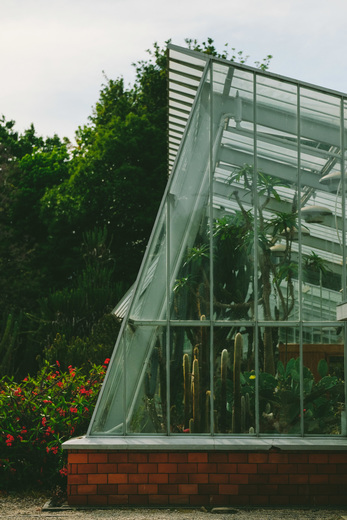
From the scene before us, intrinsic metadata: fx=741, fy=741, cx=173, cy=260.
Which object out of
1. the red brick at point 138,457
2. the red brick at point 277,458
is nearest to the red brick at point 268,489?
the red brick at point 277,458

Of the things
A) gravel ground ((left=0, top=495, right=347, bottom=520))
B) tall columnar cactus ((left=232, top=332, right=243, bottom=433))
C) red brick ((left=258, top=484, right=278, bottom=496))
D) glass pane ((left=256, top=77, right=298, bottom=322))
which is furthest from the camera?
glass pane ((left=256, top=77, right=298, bottom=322))

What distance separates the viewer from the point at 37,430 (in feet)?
27.0

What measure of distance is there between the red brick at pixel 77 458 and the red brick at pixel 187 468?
2.93 ft

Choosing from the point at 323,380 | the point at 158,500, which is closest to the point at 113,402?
the point at 158,500

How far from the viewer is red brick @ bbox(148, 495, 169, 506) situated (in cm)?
704

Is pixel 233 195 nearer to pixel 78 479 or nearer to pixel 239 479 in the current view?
pixel 239 479

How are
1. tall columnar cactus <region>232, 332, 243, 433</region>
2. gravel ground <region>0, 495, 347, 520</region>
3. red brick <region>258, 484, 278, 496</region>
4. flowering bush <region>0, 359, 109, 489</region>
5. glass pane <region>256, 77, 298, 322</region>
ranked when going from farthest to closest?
flowering bush <region>0, 359, 109, 489</region>, glass pane <region>256, 77, 298, 322</region>, tall columnar cactus <region>232, 332, 243, 433</region>, red brick <region>258, 484, 278, 496</region>, gravel ground <region>0, 495, 347, 520</region>

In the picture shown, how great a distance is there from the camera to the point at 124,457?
23.2 feet

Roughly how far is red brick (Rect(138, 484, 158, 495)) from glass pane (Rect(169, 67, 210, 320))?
5.42 ft

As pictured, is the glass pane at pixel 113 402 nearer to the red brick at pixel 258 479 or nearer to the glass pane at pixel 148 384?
the glass pane at pixel 148 384

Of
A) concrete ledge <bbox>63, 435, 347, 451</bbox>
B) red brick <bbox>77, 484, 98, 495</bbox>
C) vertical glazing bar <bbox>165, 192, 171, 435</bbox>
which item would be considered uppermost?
vertical glazing bar <bbox>165, 192, 171, 435</bbox>

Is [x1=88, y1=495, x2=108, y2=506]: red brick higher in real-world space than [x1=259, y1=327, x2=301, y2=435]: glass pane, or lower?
lower

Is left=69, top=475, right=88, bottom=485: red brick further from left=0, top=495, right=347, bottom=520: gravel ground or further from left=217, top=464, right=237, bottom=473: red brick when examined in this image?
left=217, top=464, right=237, bottom=473: red brick

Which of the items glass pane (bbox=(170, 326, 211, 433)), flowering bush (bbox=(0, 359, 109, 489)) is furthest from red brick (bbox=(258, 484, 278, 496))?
flowering bush (bbox=(0, 359, 109, 489))
